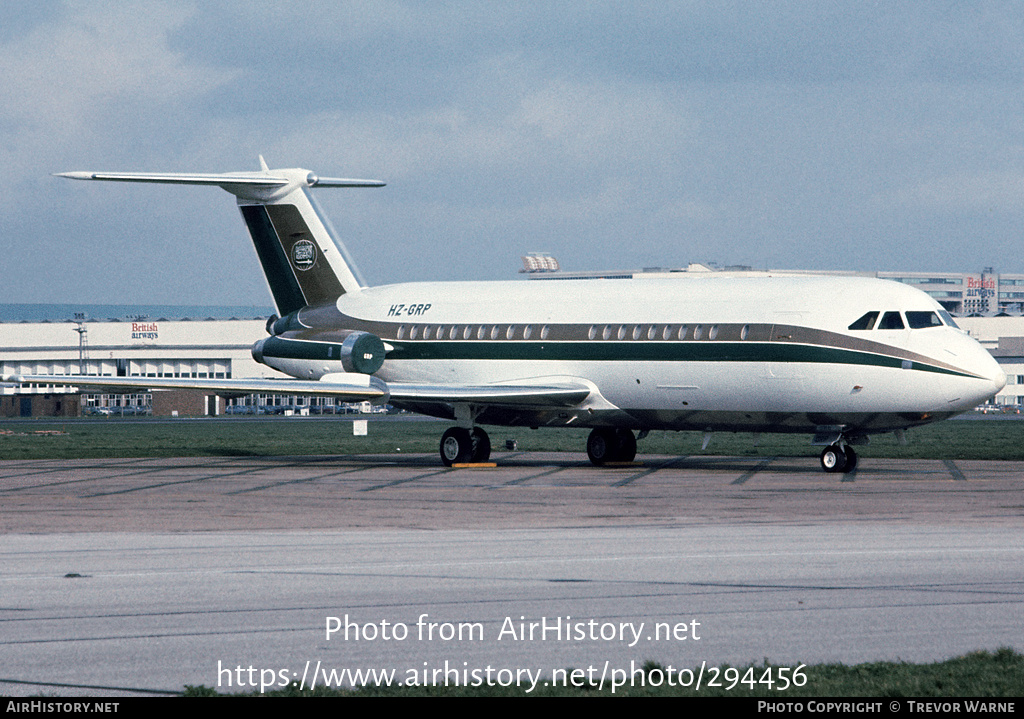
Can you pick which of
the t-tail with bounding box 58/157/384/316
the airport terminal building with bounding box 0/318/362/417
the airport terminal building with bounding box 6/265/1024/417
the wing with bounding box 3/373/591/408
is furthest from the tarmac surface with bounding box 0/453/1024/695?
the airport terminal building with bounding box 0/318/362/417

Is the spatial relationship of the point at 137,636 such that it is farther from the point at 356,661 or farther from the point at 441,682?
the point at 441,682

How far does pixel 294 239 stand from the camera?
38.3 meters

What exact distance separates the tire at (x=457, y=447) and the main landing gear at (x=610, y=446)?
10.4 ft

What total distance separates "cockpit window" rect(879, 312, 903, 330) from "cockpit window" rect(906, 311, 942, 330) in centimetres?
19

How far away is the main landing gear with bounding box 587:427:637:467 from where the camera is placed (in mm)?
34906

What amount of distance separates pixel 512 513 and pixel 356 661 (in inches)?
456

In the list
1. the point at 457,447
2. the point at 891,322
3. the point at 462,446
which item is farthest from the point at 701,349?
the point at 457,447

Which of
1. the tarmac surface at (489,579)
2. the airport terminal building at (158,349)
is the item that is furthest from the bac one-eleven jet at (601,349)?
the airport terminal building at (158,349)

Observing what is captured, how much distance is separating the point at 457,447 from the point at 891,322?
11513 mm

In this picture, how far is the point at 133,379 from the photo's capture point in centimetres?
3281

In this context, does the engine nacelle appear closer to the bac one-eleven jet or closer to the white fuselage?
the bac one-eleven jet

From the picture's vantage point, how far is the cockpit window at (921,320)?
29328 mm

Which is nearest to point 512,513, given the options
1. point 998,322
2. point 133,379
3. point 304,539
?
point 304,539

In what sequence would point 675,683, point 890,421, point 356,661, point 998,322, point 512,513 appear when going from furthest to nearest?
point 998,322 → point 890,421 → point 512,513 → point 356,661 → point 675,683
